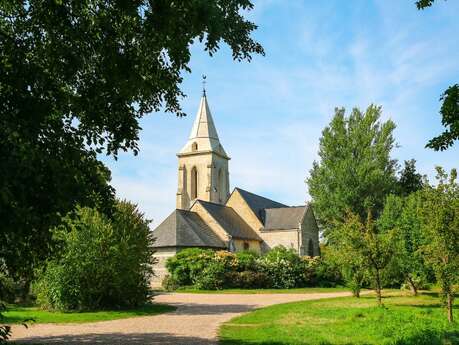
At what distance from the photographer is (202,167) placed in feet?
199

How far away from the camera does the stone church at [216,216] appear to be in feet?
125

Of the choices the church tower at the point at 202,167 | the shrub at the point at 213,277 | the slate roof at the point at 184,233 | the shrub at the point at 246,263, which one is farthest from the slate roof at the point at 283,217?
the shrub at the point at 213,277

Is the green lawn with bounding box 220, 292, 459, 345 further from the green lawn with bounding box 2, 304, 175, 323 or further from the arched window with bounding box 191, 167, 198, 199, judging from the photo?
the arched window with bounding box 191, 167, 198, 199

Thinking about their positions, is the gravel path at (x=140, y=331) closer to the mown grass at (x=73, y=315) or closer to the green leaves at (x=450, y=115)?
the mown grass at (x=73, y=315)

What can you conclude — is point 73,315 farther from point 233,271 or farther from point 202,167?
point 202,167

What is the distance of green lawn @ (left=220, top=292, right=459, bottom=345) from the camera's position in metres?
10.3

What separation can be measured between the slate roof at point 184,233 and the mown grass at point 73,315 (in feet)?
59.0

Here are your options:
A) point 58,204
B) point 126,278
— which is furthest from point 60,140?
point 126,278

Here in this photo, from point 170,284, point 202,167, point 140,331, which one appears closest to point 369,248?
point 140,331

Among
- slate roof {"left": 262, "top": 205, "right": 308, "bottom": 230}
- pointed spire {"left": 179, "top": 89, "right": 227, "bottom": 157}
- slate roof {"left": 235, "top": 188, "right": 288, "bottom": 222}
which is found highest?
pointed spire {"left": 179, "top": 89, "right": 227, "bottom": 157}

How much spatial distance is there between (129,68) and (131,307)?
13.4m

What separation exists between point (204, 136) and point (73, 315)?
154 ft

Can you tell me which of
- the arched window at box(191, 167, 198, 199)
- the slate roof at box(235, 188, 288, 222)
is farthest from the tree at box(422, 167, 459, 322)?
the arched window at box(191, 167, 198, 199)

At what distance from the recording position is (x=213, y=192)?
5988 centimetres
